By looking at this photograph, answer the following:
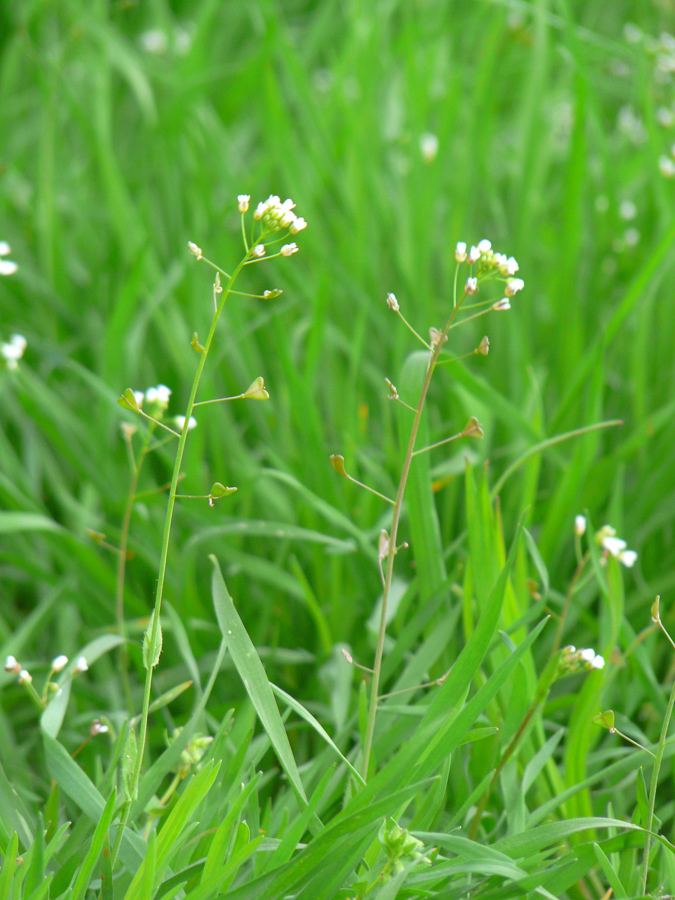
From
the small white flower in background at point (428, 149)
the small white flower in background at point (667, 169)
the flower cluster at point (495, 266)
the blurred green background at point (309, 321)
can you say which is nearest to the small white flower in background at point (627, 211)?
the blurred green background at point (309, 321)

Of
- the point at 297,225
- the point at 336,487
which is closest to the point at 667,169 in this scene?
the point at 336,487

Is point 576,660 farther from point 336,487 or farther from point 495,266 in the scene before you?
point 336,487

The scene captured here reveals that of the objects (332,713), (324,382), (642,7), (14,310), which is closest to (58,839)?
(332,713)

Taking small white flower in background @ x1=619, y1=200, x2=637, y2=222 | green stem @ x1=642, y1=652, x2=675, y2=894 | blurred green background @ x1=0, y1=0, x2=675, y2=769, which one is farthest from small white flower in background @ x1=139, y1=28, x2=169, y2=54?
green stem @ x1=642, y1=652, x2=675, y2=894

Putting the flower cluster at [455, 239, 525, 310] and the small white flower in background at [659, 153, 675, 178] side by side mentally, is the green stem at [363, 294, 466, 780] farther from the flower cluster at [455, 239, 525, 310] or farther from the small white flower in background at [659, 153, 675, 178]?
the small white flower in background at [659, 153, 675, 178]

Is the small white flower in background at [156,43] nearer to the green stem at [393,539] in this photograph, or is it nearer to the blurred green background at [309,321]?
the blurred green background at [309,321]

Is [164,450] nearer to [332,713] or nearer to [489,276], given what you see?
[332,713]

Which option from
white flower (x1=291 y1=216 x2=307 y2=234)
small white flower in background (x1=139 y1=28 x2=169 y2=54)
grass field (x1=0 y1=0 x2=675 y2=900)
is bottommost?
grass field (x1=0 y1=0 x2=675 y2=900)
